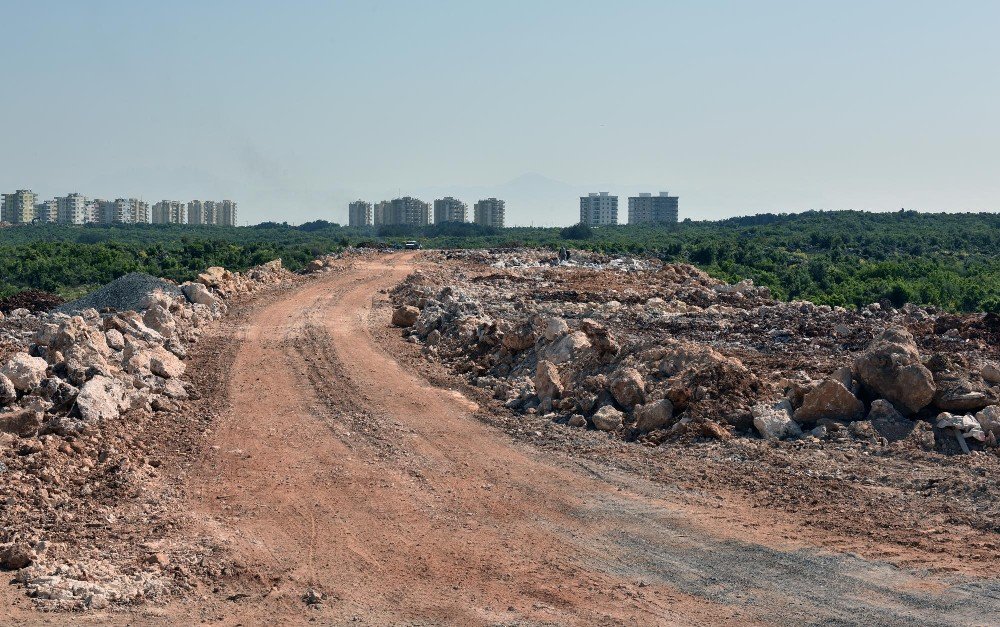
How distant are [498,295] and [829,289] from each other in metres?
14.6

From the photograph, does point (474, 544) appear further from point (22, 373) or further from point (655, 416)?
point (22, 373)

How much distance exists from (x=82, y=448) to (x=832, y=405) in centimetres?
905

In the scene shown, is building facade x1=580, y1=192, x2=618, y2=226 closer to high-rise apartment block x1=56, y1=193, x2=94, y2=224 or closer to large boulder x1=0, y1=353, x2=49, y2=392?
high-rise apartment block x1=56, y1=193, x2=94, y2=224

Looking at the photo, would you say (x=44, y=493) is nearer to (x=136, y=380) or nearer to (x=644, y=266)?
(x=136, y=380)

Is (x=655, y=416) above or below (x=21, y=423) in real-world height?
above

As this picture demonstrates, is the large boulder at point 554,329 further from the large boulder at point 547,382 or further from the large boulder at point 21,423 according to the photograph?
the large boulder at point 21,423

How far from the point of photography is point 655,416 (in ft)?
41.9

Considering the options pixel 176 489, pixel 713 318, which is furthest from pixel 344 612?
pixel 713 318

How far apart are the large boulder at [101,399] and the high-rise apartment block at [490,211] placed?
13353 cm

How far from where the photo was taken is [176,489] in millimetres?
10469

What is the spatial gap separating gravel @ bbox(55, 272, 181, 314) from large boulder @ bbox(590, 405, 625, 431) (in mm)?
15106

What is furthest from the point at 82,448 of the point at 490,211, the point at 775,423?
the point at 490,211

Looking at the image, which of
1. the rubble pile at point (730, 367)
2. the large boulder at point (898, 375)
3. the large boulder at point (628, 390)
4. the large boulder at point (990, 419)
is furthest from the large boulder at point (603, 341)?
the large boulder at point (990, 419)

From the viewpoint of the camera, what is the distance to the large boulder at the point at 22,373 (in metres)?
12.4
